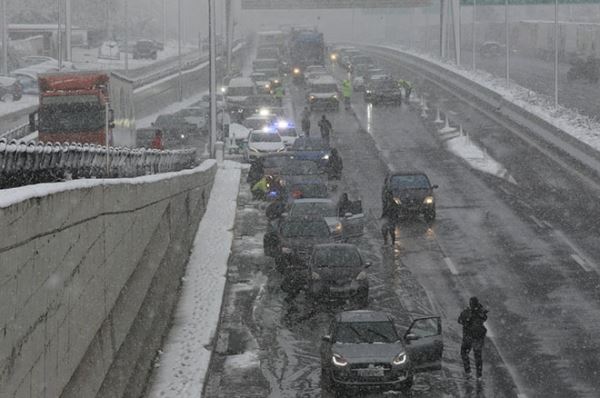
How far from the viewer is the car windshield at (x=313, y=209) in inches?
1324

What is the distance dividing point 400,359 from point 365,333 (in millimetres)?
1098

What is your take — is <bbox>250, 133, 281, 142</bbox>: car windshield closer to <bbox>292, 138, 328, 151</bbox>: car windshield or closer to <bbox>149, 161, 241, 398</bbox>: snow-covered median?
<bbox>292, 138, 328, 151</bbox>: car windshield

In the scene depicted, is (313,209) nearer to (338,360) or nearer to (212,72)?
(212,72)

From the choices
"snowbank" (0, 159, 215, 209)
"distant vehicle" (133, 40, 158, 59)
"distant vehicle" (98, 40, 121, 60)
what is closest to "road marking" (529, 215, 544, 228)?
"snowbank" (0, 159, 215, 209)

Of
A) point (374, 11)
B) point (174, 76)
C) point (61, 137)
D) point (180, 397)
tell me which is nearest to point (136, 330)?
point (180, 397)

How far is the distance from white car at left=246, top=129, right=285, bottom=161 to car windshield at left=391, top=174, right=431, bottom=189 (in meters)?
13.7

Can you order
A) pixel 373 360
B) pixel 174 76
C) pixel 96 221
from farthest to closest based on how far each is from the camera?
pixel 174 76 → pixel 373 360 → pixel 96 221

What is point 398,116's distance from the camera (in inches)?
2579

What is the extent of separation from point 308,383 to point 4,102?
51042 mm

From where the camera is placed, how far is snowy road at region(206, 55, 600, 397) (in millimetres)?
20391

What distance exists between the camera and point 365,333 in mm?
20062

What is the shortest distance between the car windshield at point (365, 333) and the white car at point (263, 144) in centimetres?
3054

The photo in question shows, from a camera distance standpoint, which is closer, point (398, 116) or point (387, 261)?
point (387, 261)

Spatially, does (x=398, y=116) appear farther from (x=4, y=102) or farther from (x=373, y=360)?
(x=373, y=360)
